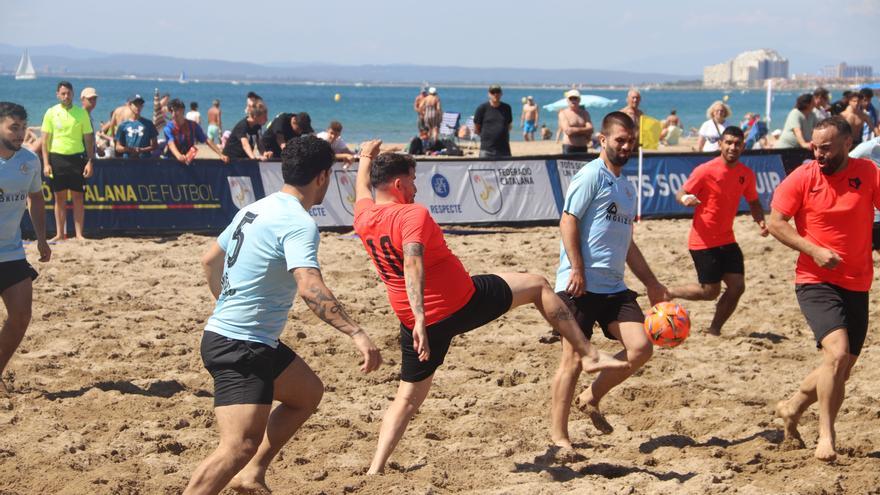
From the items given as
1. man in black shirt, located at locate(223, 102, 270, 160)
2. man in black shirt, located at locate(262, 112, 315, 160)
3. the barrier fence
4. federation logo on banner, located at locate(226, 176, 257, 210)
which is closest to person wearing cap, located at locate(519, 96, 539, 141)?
the barrier fence

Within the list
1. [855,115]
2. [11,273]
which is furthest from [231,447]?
[855,115]

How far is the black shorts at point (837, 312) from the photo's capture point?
5.54 metres

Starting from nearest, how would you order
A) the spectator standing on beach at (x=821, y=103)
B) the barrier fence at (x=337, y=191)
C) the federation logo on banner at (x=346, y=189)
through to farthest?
the barrier fence at (x=337, y=191)
the federation logo on banner at (x=346, y=189)
the spectator standing on beach at (x=821, y=103)

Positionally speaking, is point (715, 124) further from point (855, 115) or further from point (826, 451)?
point (826, 451)

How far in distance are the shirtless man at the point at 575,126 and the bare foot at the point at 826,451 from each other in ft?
32.4

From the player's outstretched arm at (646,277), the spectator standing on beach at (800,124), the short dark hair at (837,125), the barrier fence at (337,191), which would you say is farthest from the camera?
the spectator standing on beach at (800,124)

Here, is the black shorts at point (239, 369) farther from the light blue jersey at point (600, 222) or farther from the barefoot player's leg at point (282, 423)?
the light blue jersey at point (600, 222)

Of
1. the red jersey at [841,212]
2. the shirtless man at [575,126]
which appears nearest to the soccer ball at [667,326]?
the red jersey at [841,212]

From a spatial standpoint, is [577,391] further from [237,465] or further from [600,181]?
[237,465]

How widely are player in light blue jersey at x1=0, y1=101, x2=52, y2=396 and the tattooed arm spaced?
9.97 feet

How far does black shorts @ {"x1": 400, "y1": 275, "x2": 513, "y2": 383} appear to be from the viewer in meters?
5.16

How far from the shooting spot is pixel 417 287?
489 centimetres

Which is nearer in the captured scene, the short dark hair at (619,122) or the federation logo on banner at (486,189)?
the short dark hair at (619,122)

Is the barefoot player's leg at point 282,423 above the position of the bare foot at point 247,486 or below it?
above
